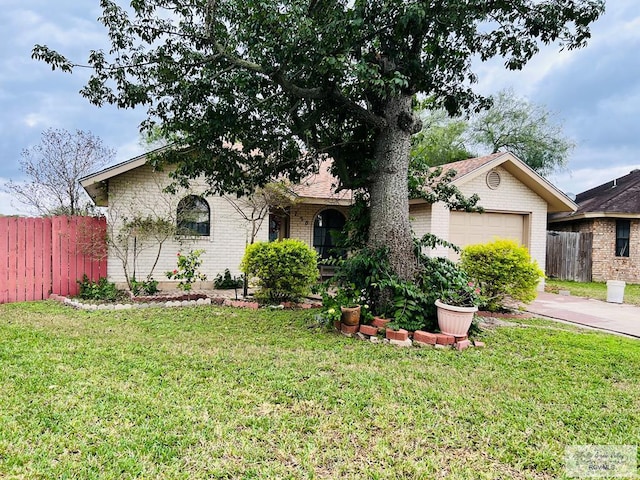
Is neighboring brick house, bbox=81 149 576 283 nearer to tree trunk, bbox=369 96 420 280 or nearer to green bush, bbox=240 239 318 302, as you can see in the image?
green bush, bbox=240 239 318 302

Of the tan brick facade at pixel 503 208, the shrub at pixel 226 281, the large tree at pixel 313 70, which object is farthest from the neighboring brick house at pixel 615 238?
the shrub at pixel 226 281

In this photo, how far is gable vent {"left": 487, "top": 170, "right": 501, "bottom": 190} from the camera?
38.4 ft

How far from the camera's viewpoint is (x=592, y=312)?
27.1 ft

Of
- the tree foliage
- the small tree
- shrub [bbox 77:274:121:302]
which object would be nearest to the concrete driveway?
shrub [bbox 77:274:121:302]

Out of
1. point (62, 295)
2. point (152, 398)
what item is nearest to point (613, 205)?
point (152, 398)

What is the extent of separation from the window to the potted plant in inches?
541

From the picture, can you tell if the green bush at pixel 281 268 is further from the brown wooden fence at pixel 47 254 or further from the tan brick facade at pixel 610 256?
the tan brick facade at pixel 610 256

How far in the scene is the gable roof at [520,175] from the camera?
37.1ft

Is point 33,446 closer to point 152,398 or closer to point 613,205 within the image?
point 152,398

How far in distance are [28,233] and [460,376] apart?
915 cm

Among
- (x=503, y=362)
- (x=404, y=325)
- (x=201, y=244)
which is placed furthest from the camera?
(x=201, y=244)

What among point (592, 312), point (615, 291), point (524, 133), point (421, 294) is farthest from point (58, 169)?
point (524, 133)

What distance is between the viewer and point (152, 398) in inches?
128

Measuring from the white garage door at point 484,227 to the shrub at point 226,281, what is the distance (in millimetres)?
6730
